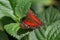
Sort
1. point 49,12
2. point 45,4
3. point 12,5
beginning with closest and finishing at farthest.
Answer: point 12,5
point 49,12
point 45,4

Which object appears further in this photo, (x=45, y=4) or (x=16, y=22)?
(x=45, y=4)

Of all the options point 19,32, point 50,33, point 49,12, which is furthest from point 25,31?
point 49,12

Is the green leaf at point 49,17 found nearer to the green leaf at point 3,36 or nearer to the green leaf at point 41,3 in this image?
the green leaf at point 3,36

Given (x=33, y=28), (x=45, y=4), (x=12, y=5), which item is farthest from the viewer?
(x=45, y=4)

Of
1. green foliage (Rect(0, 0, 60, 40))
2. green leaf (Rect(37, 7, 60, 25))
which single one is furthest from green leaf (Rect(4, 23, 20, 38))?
green leaf (Rect(37, 7, 60, 25))

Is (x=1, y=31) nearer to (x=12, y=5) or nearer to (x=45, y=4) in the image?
(x=12, y=5)

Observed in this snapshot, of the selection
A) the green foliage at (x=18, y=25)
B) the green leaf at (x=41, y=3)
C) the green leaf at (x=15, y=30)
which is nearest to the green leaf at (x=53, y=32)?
the green foliage at (x=18, y=25)

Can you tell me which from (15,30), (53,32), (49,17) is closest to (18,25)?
(15,30)

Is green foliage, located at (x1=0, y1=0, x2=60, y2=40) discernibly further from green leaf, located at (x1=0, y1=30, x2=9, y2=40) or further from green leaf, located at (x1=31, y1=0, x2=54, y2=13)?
green leaf, located at (x1=31, y1=0, x2=54, y2=13)

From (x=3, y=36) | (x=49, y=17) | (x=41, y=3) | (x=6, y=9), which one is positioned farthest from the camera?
(x=41, y=3)

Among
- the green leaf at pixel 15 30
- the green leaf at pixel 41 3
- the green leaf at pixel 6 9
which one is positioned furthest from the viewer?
the green leaf at pixel 41 3

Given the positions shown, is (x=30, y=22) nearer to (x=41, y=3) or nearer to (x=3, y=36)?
(x=3, y=36)
